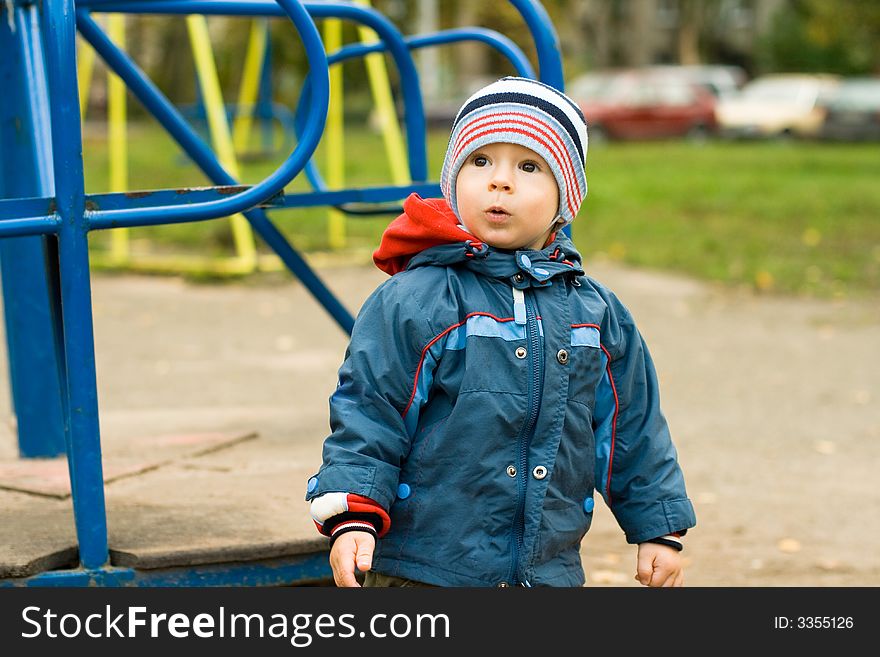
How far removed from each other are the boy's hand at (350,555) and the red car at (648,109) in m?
20.4

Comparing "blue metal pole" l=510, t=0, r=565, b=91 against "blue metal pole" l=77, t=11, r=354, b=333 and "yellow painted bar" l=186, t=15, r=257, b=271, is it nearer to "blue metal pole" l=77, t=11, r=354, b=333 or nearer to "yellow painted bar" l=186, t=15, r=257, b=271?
"blue metal pole" l=77, t=11, r=354, b=333

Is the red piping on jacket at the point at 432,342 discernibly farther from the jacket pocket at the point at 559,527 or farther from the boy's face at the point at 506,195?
the jacket pocket at the point at 559,527

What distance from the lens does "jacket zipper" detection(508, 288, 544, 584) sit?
204 centimetres

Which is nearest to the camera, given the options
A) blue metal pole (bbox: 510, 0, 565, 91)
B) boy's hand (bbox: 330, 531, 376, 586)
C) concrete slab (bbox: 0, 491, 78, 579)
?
boy's hand (bbox: 330, 531, 376, 586)

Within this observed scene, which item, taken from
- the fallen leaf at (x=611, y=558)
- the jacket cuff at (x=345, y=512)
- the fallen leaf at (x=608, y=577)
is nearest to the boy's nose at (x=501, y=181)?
the jacket cuff at (x=345, y=512)

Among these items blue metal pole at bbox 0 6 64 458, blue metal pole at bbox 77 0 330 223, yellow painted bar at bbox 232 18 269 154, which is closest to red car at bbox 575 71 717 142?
yellow painted bar at bbox 232 18 269 154

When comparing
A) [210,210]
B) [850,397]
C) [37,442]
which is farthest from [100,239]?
[210,210]

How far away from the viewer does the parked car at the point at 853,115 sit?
21781mm

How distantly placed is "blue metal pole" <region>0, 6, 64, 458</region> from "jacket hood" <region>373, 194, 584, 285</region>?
1.08 metres

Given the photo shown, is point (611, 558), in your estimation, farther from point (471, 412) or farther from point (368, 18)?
point (471, 412)

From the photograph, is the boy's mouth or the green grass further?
the green grass

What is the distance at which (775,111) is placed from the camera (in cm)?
2331

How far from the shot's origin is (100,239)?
9.55m
